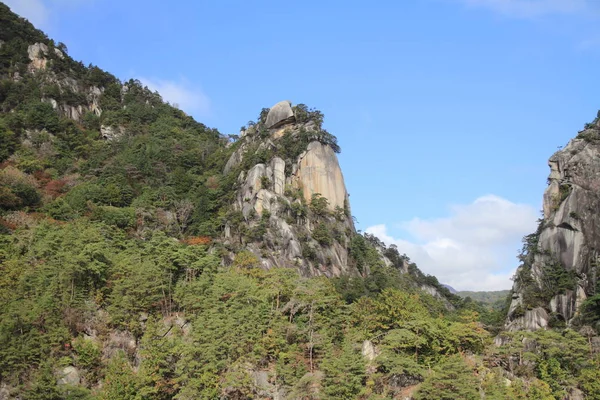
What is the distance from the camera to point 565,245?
37969 mm

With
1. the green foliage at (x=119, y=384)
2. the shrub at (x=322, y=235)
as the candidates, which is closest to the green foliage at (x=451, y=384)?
the green foliage at (x=119, y=384)

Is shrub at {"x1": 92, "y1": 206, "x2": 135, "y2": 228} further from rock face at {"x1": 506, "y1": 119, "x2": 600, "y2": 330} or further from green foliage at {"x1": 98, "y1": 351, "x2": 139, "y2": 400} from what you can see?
rock face at {"x1": 506, "y1": 119, "x2": 600, "y2": 330}

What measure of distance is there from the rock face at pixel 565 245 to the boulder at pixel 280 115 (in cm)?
2278

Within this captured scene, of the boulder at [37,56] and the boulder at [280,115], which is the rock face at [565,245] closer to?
the boulder at [280,115]

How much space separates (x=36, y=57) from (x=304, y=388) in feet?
183

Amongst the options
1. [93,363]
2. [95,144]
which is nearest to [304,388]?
[93,363]

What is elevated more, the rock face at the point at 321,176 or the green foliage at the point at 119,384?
the rock face at the point at 321,176

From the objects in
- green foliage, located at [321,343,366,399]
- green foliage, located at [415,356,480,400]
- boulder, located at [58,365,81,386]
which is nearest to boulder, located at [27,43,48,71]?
boulder, located at [58,365,81,386]

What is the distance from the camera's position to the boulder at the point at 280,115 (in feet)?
165

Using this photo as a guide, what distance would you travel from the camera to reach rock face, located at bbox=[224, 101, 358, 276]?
1543 inches

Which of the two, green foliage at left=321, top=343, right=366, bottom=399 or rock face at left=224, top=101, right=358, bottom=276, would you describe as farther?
rock face at left=224, top=101, right=358, bottom=276

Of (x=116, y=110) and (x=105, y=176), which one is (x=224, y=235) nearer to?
(x=105, y=176)

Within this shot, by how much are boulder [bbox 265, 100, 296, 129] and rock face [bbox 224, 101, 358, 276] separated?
2 cm

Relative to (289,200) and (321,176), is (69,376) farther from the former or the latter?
(321,176)
